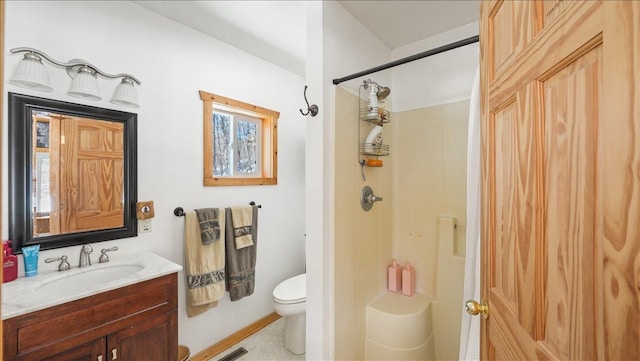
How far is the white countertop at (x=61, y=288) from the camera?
1135 mm

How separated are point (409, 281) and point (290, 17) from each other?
2.00 metres

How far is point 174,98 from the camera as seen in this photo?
1987 millimetres

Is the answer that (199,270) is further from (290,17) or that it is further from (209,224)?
(290,17)

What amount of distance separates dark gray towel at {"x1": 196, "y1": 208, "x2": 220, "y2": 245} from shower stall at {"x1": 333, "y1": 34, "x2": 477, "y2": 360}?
105 cm

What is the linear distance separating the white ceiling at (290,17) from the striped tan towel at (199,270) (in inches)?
55.0

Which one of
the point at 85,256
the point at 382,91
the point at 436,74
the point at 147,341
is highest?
the point at 436,74

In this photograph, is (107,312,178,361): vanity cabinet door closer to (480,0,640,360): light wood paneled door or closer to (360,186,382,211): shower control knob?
(360,186,382,211): shower control knob

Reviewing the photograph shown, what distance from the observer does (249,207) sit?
2.40m

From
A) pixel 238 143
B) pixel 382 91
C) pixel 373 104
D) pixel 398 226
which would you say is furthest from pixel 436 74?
pixel 238 143

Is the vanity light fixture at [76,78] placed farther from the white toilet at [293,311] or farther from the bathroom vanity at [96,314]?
the white toilet at [293,311]

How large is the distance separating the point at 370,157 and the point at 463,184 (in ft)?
2.04

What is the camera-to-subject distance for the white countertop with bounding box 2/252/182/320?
113cm

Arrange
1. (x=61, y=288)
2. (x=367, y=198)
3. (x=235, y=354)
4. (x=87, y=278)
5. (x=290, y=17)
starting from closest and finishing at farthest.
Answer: (x=61, y=288), (x=87, y=278), (x=367, y=198), (x=290, y=17), (x=235, y=354)

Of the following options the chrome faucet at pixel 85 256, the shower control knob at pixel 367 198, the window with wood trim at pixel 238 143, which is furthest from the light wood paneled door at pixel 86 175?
the shower control knob at pixel 367 198
